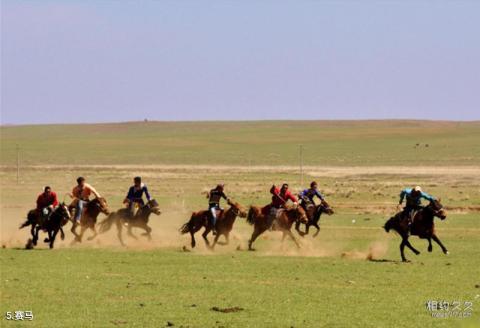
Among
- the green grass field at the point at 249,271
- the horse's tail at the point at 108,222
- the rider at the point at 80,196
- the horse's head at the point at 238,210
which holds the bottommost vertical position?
the green grass field at the point at 249,271

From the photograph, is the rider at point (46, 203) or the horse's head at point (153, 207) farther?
the horse's head at point (153, 207)

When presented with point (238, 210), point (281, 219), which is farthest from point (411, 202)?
point (238, 210)

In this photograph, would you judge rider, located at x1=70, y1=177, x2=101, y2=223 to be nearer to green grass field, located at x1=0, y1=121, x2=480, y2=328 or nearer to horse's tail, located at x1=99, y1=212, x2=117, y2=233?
horse's tail, located at x1=99, y1=212, x2=117, y2=233

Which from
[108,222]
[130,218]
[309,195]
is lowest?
[108,222]

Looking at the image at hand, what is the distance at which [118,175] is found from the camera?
3467 inches

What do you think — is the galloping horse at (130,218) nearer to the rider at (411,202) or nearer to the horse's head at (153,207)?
the horse's head at (153,207)

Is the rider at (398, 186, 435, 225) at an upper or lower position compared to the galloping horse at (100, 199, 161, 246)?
upper

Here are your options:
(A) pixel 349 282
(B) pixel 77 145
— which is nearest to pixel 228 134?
(B) pixel 77 145

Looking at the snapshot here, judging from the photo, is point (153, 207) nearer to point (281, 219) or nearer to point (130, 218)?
point (130, 218)

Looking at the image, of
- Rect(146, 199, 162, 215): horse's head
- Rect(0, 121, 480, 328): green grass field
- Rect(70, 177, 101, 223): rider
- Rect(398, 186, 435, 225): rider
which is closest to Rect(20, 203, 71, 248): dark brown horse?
Rect(70, 177, 101, 223): rider

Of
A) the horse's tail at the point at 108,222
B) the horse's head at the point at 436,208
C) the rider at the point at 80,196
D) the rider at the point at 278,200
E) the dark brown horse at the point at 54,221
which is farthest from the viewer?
the horse's tail at the point at 108,222

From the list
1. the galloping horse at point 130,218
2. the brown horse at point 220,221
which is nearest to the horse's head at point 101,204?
the galloping horse at point 130,218

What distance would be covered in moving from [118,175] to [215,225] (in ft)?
189

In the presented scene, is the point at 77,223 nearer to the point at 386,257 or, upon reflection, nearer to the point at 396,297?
the point at 386,257
